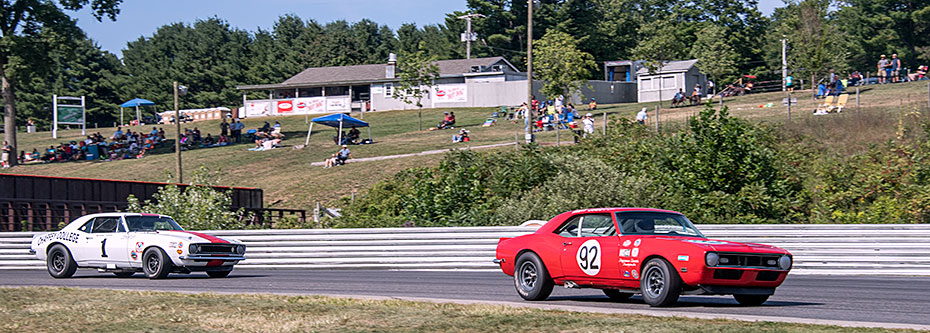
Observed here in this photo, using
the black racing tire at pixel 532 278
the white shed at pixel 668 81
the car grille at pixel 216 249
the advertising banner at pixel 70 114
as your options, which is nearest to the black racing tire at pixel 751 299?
the black racing tire at pixel 532 278

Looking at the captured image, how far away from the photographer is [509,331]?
28.4ft

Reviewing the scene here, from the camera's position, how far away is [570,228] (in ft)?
38.9

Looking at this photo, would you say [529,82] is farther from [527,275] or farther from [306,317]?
[306,317]

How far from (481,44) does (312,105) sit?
24.8m

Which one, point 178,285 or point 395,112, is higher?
point 395,112

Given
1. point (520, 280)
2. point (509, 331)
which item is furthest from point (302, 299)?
point (509, 331)

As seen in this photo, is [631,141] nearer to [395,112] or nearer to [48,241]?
[48,241]

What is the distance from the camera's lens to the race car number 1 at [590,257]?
11.2 metres

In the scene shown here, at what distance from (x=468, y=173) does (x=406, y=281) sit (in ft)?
38.8

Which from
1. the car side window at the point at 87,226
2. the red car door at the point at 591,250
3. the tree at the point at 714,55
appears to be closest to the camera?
the red car door at the point at 591,250

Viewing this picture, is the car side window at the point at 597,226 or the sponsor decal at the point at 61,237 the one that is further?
the sponsor decal at the point at 61,237

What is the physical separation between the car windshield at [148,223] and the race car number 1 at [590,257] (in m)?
10.0

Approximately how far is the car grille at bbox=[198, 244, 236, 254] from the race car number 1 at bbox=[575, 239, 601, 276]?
28.1ft

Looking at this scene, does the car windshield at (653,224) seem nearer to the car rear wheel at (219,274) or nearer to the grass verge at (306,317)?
the grass verge at (306,317)
